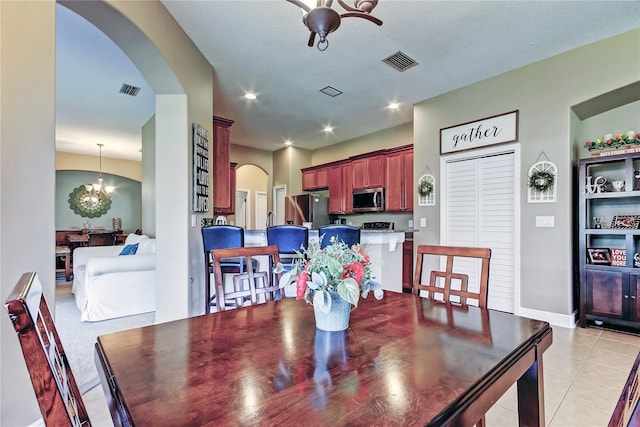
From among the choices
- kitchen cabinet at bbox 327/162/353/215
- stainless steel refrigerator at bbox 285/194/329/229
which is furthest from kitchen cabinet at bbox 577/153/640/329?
stainless steel refrigerator at bbox 285/194/329/229

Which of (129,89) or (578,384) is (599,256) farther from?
(129,89)

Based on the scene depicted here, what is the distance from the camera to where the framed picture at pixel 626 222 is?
10.2 ft

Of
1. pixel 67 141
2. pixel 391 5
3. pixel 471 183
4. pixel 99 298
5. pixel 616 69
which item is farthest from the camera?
pixel 67 141

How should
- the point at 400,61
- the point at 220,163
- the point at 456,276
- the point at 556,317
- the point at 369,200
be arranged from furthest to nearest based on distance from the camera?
the point at 369,200, the point at 220,163, the point at 400,61, the point at 556,317, the point at 456,276

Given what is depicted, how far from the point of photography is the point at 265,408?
70 cm

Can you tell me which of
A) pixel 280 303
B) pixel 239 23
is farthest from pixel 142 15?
pixel 280 303

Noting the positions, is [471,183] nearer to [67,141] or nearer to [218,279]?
[218,279]

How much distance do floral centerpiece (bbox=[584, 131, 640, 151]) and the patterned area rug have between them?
4967 millimetres

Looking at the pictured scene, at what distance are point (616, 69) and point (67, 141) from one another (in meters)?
9.06

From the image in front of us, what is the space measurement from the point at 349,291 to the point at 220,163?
352 cm

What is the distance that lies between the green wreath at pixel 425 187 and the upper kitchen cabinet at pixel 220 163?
108 inches

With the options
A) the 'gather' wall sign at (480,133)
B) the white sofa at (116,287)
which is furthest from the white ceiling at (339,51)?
the white sofa at (116,287)

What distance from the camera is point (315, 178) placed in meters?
7.12

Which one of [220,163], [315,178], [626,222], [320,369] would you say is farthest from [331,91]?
[320,369]
